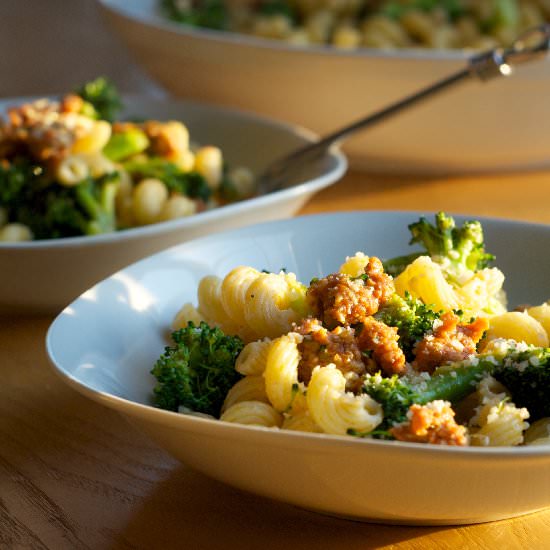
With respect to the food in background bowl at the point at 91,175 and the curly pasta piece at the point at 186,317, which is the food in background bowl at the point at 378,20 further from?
the curly pasta piece at the point at 186,317

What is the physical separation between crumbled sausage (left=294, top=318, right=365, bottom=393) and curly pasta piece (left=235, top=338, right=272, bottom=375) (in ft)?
0.14

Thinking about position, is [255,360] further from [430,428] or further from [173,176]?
[173,176]

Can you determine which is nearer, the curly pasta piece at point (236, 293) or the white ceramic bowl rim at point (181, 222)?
the curly pasta piece at point (236, 293)

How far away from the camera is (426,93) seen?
163 cm

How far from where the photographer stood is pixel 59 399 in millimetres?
1164

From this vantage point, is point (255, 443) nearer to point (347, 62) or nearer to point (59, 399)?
point (59, 399)

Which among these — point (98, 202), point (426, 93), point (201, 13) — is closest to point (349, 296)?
point (98, 202)

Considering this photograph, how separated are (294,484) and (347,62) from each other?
1.11m

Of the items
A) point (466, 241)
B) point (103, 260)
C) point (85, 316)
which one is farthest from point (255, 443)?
point (103, 260)

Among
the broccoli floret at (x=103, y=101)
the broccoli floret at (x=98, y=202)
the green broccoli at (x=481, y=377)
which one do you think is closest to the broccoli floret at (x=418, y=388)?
the green broccoli at (x=481, y=377)

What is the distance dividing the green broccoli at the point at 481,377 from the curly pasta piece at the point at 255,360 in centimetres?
11

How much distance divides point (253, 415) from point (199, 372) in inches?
4.0

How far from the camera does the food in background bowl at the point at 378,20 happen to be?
218 centimetres

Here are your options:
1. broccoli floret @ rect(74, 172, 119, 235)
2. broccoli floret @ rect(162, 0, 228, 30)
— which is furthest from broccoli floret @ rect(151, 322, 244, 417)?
broccoli floret @ rect(162, 0, 228, 30)
